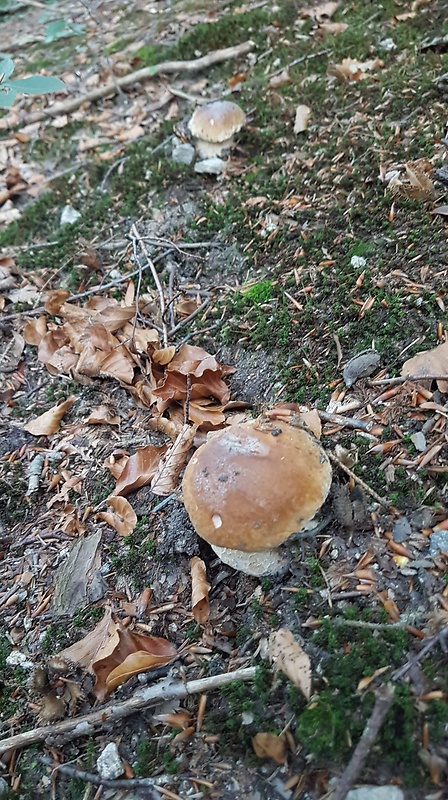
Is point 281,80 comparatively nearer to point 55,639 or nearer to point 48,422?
point 48,422

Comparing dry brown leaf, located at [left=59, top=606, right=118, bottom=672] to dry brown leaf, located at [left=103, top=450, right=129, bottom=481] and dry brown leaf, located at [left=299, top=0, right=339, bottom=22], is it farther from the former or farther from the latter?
dry brown leaf, located at [left=299, top=0, right=339, bottom=22]

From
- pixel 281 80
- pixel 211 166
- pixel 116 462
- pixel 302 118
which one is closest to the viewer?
pixel 116 462

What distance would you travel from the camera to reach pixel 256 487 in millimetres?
2139

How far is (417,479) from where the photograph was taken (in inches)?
95.7

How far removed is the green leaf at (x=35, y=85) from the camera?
11.3ft

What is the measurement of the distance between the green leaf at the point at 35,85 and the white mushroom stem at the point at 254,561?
3.07 meters

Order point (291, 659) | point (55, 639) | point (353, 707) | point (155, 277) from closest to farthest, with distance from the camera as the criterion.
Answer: point (353, 707)
point (291, 659)
point (55, 639)
point (155, 277)

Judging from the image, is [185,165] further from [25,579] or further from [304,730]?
[304,730]

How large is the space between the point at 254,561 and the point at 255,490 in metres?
0.38

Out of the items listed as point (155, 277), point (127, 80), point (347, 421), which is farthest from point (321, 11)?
point (347, 421)

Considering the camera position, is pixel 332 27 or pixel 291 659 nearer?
pixel 291 659

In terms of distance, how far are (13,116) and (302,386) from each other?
4926 millimetres

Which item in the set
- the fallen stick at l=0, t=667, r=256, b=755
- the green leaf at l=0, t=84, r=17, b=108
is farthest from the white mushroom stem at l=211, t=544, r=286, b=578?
the green leaf at l=0, t=84, r=17, b=108

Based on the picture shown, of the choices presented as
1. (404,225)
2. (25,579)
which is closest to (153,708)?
(25,579)
